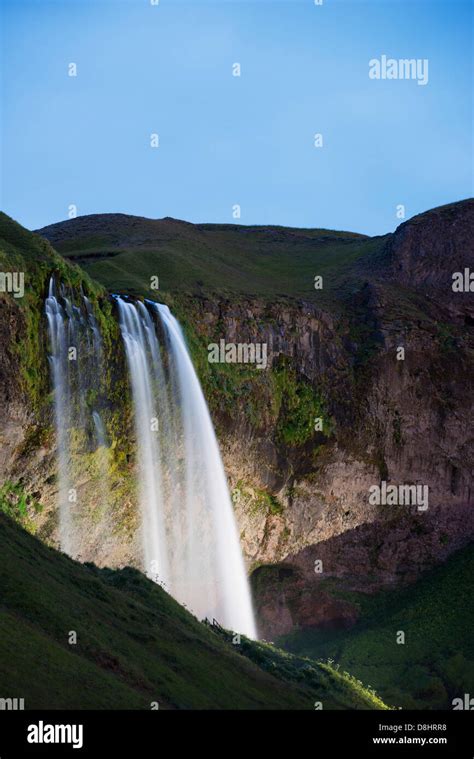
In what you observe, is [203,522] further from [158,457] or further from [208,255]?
[208,255]

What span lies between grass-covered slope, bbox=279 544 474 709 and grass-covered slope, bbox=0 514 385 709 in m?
16.7

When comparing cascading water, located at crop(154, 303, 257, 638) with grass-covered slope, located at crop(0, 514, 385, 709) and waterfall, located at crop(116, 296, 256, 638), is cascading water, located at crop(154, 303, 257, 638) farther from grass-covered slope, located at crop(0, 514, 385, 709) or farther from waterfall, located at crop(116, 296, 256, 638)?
grass-covered slope, located at crop(0, 514, 385, 709)

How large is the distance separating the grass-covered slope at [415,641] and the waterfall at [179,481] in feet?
16.9

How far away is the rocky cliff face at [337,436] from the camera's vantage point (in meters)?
53.0

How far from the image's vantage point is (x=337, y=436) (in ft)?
185

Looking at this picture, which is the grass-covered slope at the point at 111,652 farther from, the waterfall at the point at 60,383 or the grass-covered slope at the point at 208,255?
the grass-covered slope at the point at 208,255

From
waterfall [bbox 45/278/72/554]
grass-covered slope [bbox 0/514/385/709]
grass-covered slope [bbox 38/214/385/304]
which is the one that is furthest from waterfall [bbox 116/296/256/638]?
grass-covered slope [bbox 0/514/385/709]

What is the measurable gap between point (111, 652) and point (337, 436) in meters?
32.7

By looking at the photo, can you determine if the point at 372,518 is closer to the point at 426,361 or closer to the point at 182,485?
the point at 426,361

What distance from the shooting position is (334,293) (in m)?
63.4

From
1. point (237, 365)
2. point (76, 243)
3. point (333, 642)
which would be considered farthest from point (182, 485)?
point (76, 243)

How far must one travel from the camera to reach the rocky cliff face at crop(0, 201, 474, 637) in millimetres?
53031

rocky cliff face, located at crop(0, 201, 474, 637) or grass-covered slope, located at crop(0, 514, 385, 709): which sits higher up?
rocky cliff face, located at crop(0, 201, 474, 637)
